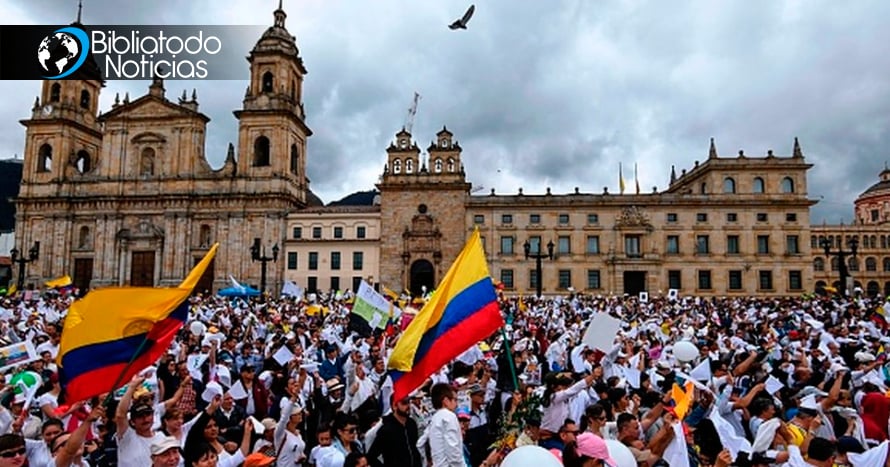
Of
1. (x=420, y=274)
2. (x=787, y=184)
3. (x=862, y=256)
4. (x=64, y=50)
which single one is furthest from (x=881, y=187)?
(x=64, y=50)


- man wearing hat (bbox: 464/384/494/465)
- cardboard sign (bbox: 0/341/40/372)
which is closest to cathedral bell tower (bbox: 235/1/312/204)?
cardboard sign (bbox: 0/341/40/372)

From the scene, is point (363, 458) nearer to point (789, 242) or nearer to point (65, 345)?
point (65, 345)

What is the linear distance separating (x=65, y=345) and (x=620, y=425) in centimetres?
521

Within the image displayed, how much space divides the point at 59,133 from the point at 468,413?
64.1 metres

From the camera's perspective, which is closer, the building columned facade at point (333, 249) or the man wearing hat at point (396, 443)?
the man wearing hat at point (396, 443)

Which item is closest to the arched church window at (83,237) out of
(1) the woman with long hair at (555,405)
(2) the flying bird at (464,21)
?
(2) the flying bird at (464,21)

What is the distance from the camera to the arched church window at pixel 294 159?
58.8 metres

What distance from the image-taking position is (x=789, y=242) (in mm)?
53688

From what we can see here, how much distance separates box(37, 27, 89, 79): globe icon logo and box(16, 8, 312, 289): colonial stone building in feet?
75.0

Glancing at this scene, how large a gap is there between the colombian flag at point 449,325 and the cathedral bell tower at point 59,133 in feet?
203

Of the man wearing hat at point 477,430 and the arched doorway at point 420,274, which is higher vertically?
the arched doorway at point 420,274

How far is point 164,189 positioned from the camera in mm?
56938

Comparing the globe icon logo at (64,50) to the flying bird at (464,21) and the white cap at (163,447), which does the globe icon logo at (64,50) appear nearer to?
the flying bird at (464,21)

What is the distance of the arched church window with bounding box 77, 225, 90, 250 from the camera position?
190 ft
